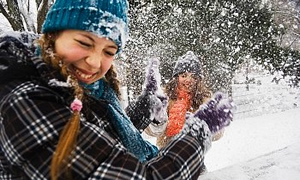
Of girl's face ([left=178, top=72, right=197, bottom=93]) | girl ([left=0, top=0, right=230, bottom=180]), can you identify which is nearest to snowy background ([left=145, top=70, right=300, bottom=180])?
girl's face ([left=178, top=72, right=197, bottom=93])

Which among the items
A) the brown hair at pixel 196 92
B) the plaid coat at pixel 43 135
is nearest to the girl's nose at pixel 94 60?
the plaid coat at pixel 43 135

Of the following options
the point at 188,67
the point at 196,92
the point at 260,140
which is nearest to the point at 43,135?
the point at 196,92

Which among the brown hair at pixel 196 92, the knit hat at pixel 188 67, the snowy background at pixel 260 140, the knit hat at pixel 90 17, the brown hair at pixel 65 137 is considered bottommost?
the snowy background at pixel 260 140

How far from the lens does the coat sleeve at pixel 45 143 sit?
2.82ft

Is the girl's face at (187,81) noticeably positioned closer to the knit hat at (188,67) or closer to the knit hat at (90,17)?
the knit hat at (188,67)

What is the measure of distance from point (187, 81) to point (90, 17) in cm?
219

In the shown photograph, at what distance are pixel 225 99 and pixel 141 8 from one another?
26.1 ft

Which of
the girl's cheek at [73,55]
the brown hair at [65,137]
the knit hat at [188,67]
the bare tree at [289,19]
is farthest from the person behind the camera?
the bare tree at [289,19]

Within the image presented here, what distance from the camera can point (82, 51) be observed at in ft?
3.46

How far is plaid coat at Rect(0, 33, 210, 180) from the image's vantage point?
33.9 inches

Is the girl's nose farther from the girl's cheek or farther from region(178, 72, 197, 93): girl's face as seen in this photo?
region(178, 72, 197, 93): girl's face

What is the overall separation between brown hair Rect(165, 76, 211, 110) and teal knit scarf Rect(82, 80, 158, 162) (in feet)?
5.06

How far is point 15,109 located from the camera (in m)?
0.87

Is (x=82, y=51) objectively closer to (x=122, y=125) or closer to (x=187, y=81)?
(x=122, y=125)
